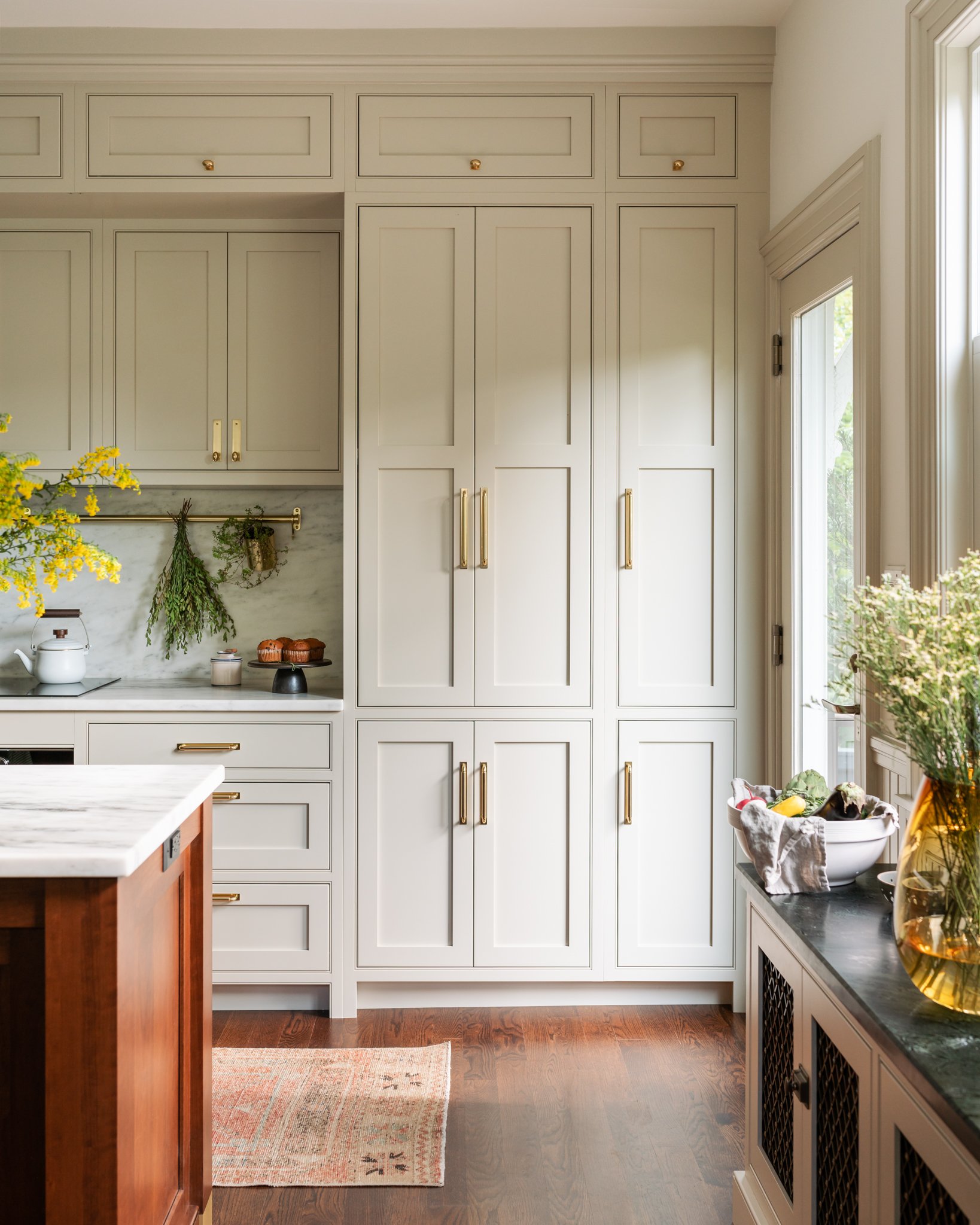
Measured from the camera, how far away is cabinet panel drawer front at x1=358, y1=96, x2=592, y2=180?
2900 millimetres

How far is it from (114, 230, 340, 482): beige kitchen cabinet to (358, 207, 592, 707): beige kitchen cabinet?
282 mm

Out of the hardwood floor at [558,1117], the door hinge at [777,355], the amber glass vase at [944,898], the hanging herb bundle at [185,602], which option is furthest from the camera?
the hanging herb bundle at [185,602]

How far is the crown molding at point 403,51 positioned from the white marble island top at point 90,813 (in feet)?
7.20

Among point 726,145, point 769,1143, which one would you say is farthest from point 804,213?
point 769,1143

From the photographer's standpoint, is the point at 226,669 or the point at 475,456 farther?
the point at 226,669

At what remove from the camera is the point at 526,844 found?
294 cm

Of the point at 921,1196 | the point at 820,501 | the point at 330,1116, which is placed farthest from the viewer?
the point at 820,501

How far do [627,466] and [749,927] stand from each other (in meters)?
1.49

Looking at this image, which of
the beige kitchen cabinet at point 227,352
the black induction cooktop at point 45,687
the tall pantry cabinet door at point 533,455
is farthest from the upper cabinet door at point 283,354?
the black induction cooktop at point 45,687

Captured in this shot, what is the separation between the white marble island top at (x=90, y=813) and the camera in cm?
125

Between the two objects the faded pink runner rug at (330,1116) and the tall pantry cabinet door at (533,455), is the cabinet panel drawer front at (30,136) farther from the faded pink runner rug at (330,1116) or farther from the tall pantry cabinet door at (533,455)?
the faded pink runner rug at (330,1116)

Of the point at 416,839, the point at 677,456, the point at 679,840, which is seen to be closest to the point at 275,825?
the point at 416,839

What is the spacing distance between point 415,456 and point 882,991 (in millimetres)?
2056

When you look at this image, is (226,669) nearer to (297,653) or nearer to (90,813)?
(297,653)
